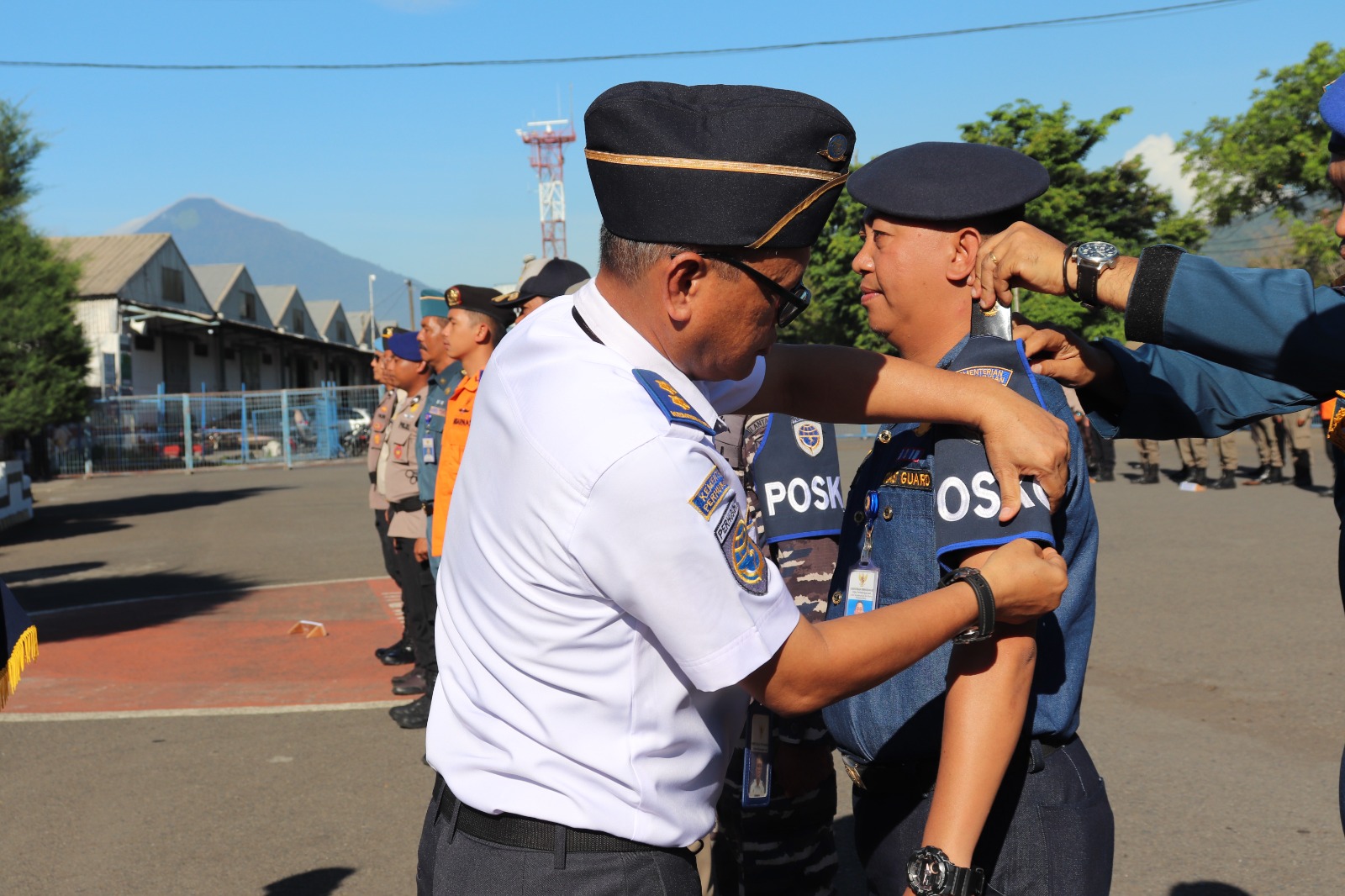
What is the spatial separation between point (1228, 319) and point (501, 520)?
116cm

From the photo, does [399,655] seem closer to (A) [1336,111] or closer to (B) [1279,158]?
(A) [1336,111]

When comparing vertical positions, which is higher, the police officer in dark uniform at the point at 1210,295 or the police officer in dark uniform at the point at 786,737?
the police officer in dark uniform at the point at 1210,295

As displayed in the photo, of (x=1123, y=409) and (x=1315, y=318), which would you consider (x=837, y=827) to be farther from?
(x=1315, y=318)

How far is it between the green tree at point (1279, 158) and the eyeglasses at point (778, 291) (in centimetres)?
3283

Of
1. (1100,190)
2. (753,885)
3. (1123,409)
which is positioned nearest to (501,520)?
(1123,409)

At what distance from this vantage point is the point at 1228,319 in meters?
1.78

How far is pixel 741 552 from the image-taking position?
5.00 ft

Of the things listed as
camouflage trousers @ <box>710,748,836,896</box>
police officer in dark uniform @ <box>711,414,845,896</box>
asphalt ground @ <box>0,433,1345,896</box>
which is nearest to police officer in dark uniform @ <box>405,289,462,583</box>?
asphalt ground @ <box>0,433,1345,896</box>

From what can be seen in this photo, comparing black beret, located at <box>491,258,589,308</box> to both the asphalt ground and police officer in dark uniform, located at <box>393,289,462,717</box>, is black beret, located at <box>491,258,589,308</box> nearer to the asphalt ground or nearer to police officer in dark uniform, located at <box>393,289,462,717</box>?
police officer in dark uniform, located at <box>393,289,462,717</box>

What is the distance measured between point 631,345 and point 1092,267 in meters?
0.78

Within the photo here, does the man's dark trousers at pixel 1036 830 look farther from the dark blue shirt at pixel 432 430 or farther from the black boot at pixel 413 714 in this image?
the black boot at pixel 413 714

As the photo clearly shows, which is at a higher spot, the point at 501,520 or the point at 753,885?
the point at 501,520

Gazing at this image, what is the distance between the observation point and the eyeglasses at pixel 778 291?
5.32 feet

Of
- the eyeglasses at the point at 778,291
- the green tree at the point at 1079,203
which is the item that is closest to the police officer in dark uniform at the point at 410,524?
the eyeglasses at the point at 778,291
